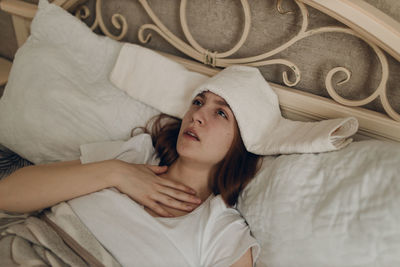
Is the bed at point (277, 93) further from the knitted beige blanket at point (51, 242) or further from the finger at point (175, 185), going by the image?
the finger at point (175, 185)

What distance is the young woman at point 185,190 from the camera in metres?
0.87

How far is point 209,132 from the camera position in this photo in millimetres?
942

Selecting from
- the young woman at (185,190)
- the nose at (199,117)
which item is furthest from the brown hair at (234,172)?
the nose at (199,117)

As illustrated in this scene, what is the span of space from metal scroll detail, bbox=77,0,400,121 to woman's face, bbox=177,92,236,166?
9.0 inches

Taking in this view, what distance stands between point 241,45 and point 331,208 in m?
0.64

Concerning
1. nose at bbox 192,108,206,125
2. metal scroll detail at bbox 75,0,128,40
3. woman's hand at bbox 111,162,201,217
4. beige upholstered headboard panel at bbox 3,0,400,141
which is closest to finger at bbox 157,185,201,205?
woman's hand at bbox 111,162,201,217

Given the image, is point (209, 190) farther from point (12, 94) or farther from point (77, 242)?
point (12, 94)

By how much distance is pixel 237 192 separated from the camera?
99 cm

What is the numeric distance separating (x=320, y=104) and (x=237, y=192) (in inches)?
16.1

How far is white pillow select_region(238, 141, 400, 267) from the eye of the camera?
70 centimetres

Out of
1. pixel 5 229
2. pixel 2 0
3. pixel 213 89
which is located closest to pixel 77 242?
pixel 5 229

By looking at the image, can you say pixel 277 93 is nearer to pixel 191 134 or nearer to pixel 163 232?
pixel 191 134

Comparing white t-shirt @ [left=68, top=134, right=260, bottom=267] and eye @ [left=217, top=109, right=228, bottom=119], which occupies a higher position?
eye @ [left=217, top=109, right=228, bottom=119]

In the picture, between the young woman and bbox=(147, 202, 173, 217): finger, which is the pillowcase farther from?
bbox=(147, 202, 173, 217): finger
